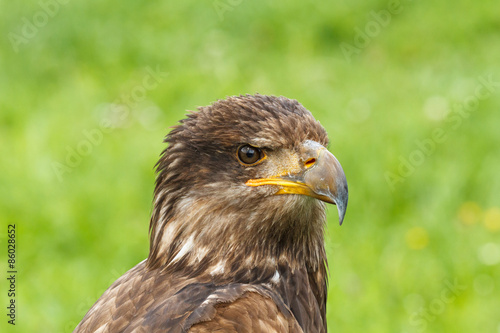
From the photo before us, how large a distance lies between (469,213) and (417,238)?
0.56m

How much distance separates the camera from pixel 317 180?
3.58m

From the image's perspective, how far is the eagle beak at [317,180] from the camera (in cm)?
352

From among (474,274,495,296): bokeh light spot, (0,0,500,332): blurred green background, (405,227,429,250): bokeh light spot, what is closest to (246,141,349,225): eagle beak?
(0,0,500,332): blurred green background

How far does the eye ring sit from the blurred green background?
2.41m

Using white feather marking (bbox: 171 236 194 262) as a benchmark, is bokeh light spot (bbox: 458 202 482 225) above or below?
above

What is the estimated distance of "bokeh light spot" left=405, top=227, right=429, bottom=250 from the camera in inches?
257

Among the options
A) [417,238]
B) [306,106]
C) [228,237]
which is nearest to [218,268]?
[228,237]

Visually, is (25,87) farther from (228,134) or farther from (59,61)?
(228,134)

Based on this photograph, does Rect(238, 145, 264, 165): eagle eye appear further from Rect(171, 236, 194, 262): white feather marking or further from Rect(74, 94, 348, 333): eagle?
Rect(171, 236, 194, 262): white feather marking

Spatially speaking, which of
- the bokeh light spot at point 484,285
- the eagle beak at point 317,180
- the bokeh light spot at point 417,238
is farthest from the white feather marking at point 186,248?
the bokeh light spot at point 417,238

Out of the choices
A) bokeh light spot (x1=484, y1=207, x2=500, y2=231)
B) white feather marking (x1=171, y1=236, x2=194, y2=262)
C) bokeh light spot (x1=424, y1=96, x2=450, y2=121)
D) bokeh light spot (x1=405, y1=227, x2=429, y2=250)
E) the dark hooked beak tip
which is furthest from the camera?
bokeh light spot (x1=424, y1=96, x2=450, y2=121)

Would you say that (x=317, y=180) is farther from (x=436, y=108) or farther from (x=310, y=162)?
(x=436, y=108)

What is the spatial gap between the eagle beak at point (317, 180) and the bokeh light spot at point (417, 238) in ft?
10.00

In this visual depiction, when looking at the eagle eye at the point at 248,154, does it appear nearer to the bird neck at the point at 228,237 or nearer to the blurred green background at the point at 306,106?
the bird neck at the point at 228,237
